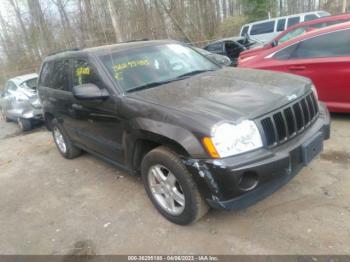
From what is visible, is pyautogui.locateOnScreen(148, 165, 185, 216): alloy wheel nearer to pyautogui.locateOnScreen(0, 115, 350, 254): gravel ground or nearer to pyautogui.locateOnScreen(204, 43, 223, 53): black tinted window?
pyautogui.locateOnScreen(0, 115, 350, 254): gravel ground

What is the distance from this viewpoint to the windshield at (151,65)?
3.49 m

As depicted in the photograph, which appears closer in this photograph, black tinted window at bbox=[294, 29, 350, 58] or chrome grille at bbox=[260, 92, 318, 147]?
chrome grille at bbox=[260, 92, 318, 147]

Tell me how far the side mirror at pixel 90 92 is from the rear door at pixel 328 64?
3.45m

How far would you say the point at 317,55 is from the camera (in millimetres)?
5090

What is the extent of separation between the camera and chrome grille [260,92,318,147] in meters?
2.63

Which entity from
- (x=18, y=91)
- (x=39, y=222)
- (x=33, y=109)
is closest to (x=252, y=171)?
(x=39, y=222)

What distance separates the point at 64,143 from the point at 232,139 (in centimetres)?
370

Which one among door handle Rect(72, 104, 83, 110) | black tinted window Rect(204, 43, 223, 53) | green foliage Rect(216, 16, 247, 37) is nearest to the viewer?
door handle Rect(72, 104, 83, 110)

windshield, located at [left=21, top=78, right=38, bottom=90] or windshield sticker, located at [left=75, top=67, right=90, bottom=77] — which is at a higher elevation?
windshield sticker, located at [left=75, top=67, right=90, bottom=77]

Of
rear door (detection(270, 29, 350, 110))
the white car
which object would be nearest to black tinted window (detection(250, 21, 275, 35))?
the white car

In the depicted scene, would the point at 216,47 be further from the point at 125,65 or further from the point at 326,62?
the point at 125,65

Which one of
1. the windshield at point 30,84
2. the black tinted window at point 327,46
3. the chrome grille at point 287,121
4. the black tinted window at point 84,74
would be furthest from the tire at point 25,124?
the chrome grille at point 287,121

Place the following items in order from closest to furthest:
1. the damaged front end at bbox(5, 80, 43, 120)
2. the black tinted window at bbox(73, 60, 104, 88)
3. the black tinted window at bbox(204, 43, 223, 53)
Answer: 1. the black tinted window at bbox(73, 60, 104, 88)
2. the damaged front end at bbox(5, 80, 43, 120)
3. the black tinted window at bbox(204, 43, 223, 53)

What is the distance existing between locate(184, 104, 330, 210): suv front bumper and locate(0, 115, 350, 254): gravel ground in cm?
48
